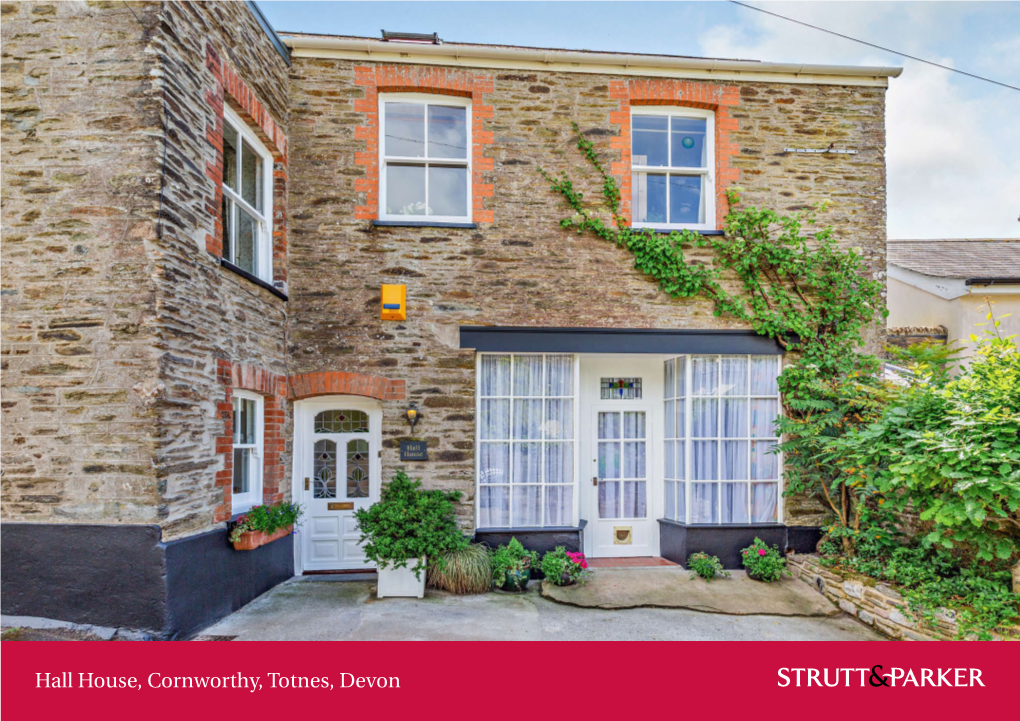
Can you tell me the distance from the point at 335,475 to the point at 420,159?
385 centimetres

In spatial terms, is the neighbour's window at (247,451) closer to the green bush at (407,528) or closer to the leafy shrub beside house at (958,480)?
the green bush at (407,528)

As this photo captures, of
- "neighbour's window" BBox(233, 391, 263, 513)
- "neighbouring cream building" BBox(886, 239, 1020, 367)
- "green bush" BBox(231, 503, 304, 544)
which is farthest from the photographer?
"neighbouring cream building" BBox(886, 239, 1020, 367)

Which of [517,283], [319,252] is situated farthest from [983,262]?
[319,252]

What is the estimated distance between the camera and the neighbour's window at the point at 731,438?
24.0 ft

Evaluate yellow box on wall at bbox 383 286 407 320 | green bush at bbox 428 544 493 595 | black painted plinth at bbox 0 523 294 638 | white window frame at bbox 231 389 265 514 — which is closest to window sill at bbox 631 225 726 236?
yellow box on wall at bbox 383 286 407 320

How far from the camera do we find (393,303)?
6.93 meters

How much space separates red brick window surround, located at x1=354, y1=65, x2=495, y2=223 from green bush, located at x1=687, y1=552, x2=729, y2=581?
454 centimetres

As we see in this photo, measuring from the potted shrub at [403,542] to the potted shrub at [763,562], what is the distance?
3.30m

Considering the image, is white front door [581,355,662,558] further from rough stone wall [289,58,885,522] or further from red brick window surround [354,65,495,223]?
red brick window surround [354,65,495,223]

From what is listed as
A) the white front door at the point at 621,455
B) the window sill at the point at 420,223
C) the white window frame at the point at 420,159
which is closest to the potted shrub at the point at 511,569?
the white front door at the point at 621,455

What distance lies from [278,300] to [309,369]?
2.71 ft

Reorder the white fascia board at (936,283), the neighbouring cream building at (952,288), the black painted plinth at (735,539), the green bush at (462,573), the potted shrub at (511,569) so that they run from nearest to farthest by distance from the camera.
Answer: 1. the green bush at (462,573)
2. the potted shrub at (511,569)
3. the black painted plinth at (735,539)
4. the neighbouring cream building at (952,288)
5. the white fascia board at (936,283)

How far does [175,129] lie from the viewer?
493 centimetres

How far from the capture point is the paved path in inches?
205
